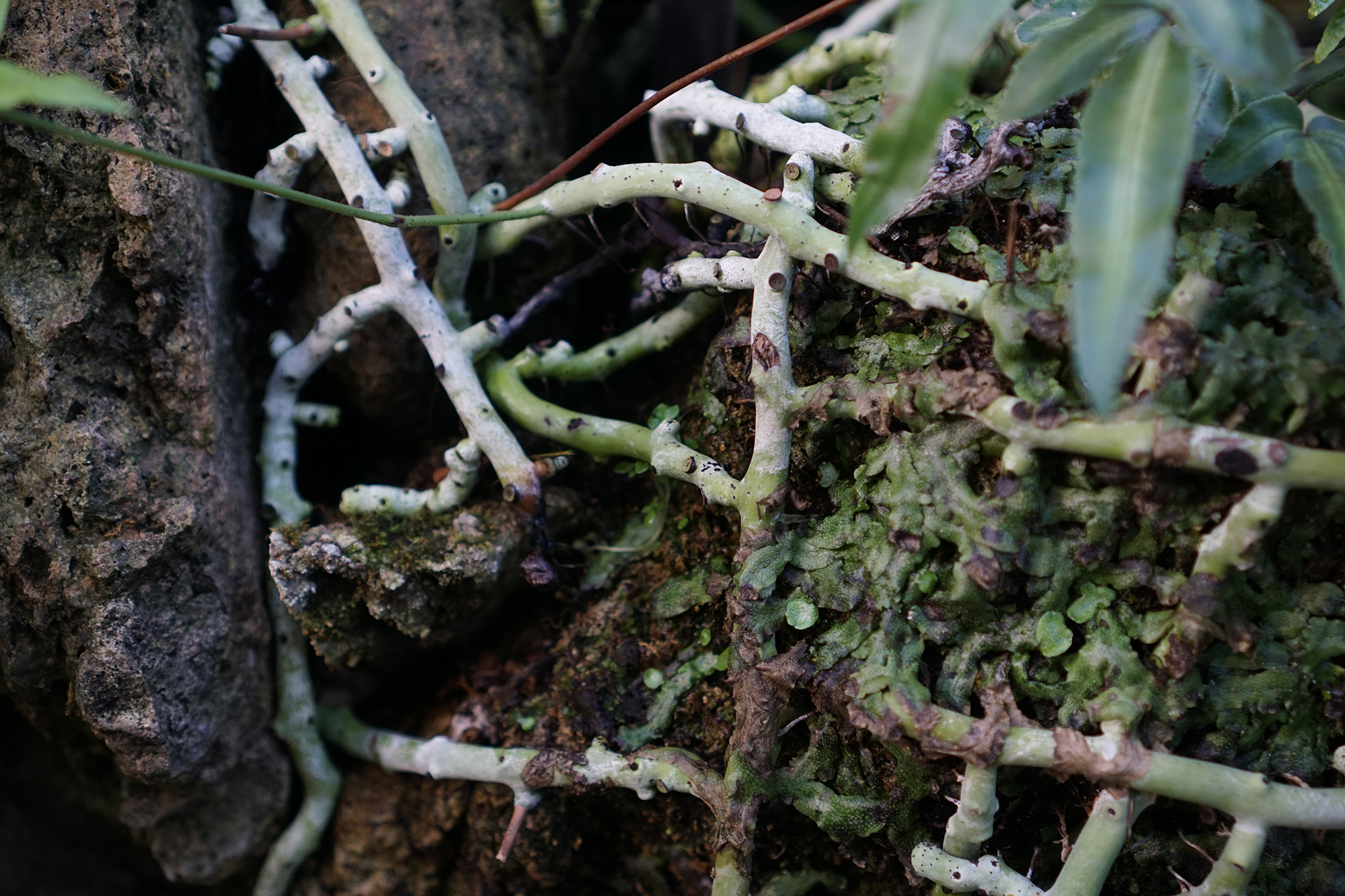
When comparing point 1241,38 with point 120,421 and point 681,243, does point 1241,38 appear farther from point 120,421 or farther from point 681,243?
point 120,421

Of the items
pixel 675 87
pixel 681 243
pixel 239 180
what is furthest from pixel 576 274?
pixel 239 180

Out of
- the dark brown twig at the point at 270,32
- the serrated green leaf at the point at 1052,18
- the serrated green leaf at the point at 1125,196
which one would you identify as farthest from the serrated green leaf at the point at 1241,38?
the dark brown twig at the point at 270,32

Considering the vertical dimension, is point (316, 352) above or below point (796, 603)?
above

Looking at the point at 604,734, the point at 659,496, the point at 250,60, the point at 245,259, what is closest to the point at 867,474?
Answer: the point at 659,496

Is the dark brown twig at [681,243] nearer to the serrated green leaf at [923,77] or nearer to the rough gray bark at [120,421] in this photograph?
the serrated green leaf at [923,77]

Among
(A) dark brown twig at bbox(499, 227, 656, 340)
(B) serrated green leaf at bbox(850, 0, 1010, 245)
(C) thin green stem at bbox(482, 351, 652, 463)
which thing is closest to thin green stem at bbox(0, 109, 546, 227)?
(A) dark brown twig at bbox(499, 227, 656, 340)

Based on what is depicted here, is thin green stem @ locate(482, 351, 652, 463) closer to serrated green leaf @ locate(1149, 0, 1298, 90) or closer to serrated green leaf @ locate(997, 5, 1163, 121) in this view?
serrated green leaf @ locate(997, 5, 1163, 121)

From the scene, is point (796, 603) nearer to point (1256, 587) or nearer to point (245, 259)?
point (1256, 587)
